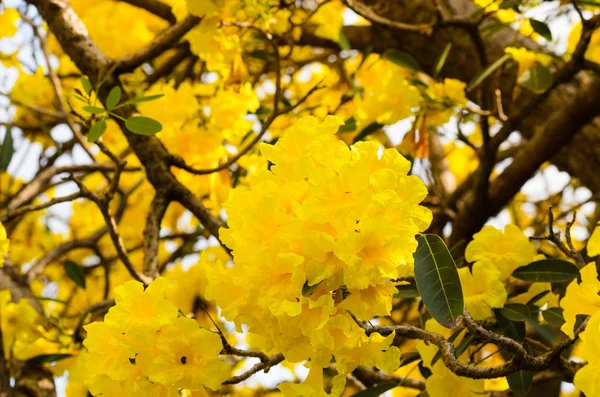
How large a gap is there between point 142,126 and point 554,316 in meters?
0.85

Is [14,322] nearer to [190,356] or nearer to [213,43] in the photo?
[213,43]

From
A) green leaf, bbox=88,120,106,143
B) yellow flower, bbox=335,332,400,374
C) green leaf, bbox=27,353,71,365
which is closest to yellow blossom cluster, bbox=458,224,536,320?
yellow flower, bbox=335,332,400,374

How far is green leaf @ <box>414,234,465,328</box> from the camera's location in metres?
0.93

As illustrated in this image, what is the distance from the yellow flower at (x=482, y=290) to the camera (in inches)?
→ 47.8

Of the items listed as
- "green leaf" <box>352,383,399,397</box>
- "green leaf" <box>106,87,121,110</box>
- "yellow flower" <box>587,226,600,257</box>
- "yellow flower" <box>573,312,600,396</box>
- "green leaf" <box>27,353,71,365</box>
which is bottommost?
"yellow flower" <box>573,312,600,396</box>

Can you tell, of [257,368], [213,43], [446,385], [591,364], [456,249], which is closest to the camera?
[591,364]

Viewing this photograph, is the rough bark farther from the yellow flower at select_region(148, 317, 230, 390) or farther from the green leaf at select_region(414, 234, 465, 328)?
the yellow flower at select_region(148, 317, 230, 390)

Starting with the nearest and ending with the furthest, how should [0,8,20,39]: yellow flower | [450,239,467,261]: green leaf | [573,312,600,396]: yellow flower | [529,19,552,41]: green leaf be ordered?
[573,312,600,396]: yellow flower → [450,239,467,261]: green leaf → [529,19,552,41]: green leaf → [0,8,20,39]: yellow flower

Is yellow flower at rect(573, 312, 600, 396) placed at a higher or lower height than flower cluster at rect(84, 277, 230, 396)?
lower

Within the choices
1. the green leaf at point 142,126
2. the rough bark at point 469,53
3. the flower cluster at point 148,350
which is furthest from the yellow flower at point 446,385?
the rough bark at point 469,53

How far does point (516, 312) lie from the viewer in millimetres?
1236

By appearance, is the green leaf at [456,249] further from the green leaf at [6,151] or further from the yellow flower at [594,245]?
the green leaf at [6,151]

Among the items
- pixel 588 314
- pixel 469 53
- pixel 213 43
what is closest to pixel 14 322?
pixel 213 43

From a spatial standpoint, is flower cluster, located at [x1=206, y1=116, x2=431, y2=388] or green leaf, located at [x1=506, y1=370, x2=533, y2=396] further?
green leaf, located at [x1=506, y1=370, x2=533, y2=396]
